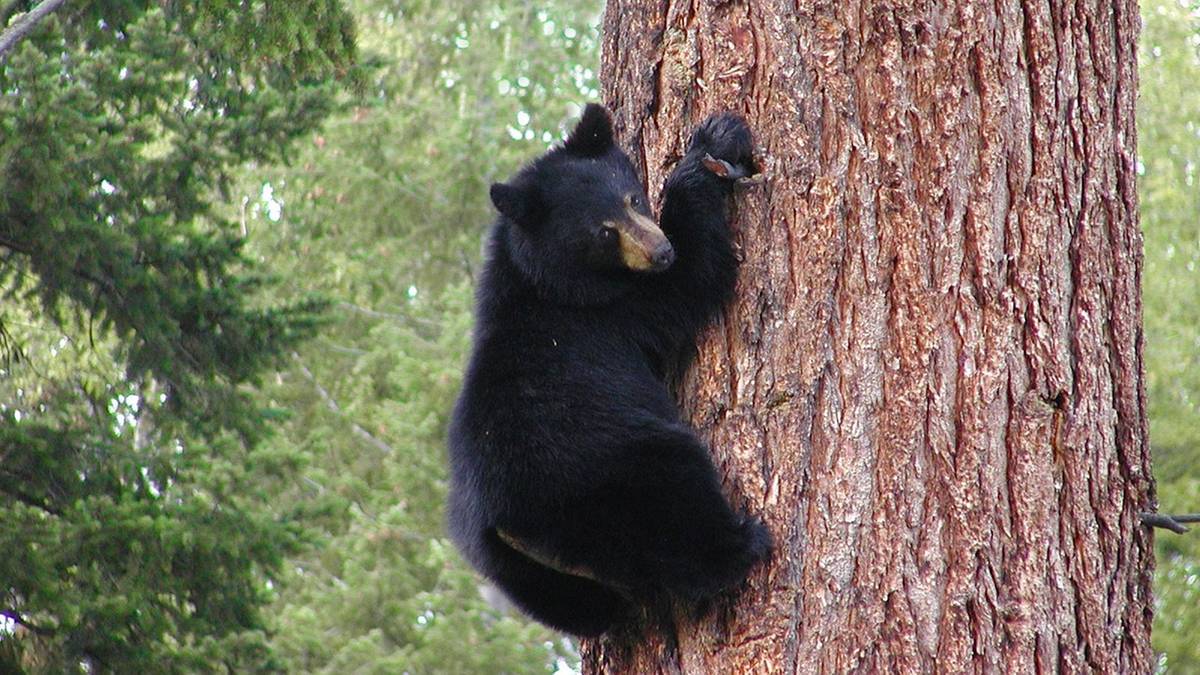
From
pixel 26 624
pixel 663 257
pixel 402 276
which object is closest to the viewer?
pixel 663 257

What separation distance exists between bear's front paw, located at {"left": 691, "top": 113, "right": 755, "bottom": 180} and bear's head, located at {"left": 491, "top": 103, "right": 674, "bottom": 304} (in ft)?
1.26

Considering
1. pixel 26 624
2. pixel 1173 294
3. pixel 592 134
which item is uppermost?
pixel 592 134

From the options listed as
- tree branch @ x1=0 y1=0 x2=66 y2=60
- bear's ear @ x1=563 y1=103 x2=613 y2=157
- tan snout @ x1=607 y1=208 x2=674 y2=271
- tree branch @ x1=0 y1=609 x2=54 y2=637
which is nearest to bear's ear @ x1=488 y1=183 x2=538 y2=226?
bear's ear @ x1=563 y1=103 x2=613 y2=157

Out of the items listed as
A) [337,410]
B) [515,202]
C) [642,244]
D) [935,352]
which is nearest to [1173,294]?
[515,202]

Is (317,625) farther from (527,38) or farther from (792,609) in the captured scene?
(792,609)

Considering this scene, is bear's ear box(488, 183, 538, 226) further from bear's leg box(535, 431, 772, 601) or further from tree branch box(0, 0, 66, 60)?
tree branch box(0, 0, 66, 60)

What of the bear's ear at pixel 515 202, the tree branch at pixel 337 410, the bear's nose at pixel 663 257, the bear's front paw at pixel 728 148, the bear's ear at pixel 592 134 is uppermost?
the bear's front paw at pixel 728 148

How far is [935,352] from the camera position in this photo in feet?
11.2

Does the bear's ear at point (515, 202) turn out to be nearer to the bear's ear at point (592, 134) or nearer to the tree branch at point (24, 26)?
the bear's ear at point (592, 134)

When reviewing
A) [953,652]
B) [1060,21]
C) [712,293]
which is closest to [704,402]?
[712,293]

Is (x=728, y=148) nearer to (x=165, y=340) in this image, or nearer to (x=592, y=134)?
(x=592, y=134)

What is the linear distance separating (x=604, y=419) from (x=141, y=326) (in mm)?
5782

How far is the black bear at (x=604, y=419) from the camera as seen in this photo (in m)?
3.73

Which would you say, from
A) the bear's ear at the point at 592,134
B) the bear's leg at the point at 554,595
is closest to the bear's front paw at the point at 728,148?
the bear's ear at the point at 592,134
